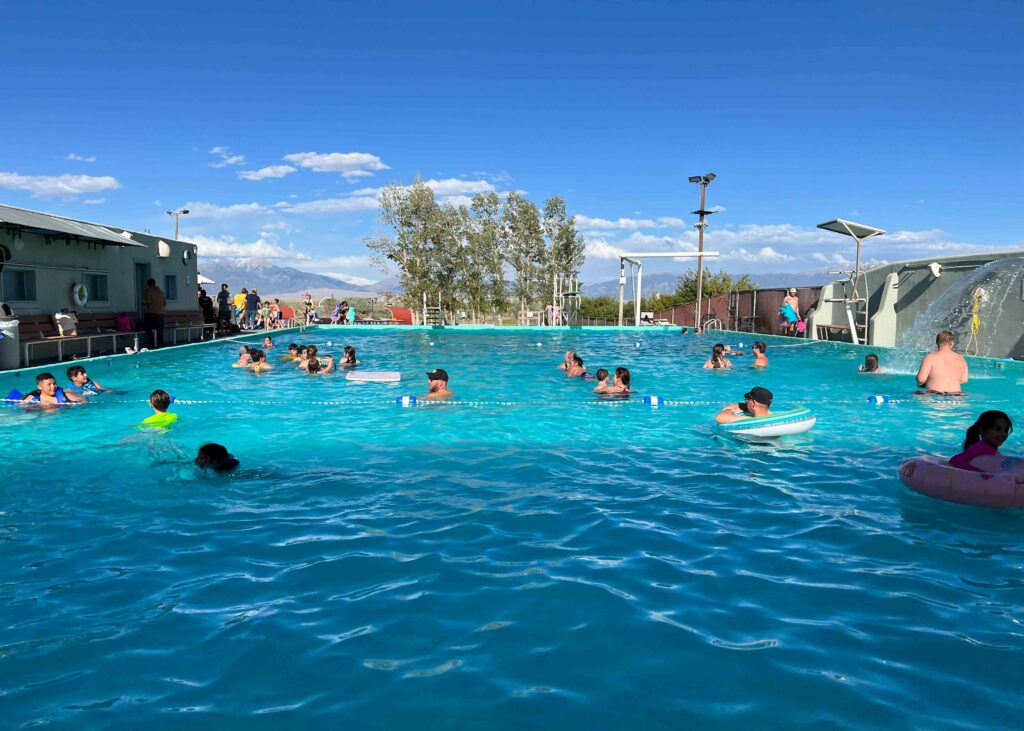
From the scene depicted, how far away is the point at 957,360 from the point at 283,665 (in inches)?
442

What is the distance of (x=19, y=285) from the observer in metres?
14.8

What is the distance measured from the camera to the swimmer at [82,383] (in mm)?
10883

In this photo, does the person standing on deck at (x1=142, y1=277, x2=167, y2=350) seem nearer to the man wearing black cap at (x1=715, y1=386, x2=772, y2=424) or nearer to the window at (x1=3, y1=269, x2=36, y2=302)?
the window at (x1=3, y1=269, x2=36, y2=302)

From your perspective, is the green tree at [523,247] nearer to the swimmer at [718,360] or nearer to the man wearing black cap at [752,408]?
the swimmer at [718,360]

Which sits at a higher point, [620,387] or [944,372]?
[944,372]

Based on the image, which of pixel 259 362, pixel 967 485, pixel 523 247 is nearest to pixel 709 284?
pixel 523 247

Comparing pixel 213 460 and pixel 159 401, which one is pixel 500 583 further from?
pixel 159 401

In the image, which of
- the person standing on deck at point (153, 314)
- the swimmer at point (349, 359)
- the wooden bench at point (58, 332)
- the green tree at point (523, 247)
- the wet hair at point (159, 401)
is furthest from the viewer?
the green tree at point (523, 247)

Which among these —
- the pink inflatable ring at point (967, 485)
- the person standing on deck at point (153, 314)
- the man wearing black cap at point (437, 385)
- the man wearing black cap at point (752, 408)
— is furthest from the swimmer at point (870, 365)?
the person standing on deck at point (153, 314)

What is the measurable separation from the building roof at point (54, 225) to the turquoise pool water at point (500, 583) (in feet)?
21.0

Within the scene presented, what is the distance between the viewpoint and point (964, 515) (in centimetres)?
540

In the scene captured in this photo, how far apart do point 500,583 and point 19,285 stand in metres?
15.0

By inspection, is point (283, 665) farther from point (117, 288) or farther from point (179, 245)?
point (179, 245)

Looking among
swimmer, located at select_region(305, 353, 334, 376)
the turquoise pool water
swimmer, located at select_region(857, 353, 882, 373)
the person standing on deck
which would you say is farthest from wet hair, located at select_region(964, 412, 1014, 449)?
the person standing on deck
